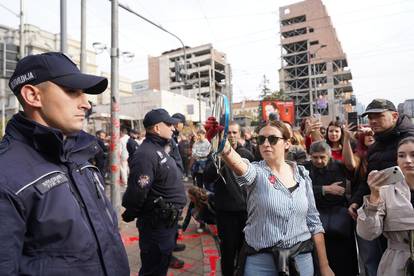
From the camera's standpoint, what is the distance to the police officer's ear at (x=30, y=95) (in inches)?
54.6

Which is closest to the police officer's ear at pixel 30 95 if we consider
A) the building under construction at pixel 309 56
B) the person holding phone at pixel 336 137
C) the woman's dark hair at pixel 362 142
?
the person holding phone at pixel 336 137

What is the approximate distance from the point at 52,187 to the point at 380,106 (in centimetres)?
306

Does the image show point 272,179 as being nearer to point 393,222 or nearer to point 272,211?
point 272,211

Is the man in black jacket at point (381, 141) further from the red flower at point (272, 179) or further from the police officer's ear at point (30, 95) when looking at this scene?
the police officer's ear at point (30, 95)

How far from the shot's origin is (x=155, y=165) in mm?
3119

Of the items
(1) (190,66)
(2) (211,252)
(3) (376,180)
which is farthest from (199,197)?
(1) (190,66)

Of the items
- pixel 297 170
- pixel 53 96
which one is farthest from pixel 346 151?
pixel 53 96

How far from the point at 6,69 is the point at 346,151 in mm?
10864

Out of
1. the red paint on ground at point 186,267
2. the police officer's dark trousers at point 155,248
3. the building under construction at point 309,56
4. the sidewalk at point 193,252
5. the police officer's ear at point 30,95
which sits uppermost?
the building under construction at point 309,56

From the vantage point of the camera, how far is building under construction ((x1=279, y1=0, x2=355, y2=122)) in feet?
229

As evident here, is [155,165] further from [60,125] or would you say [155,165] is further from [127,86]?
[127,86]

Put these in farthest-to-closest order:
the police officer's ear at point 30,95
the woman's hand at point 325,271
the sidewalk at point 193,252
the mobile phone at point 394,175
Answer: the sidewalk at point 193,252
the woman's hand at point 325,271
the mobile phone at point 394,175
the police officer's ear at point 30,95

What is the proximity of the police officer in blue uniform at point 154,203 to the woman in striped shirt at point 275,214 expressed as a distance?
108 centimetres

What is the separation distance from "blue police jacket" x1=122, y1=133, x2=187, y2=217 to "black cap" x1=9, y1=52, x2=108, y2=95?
1.68m
